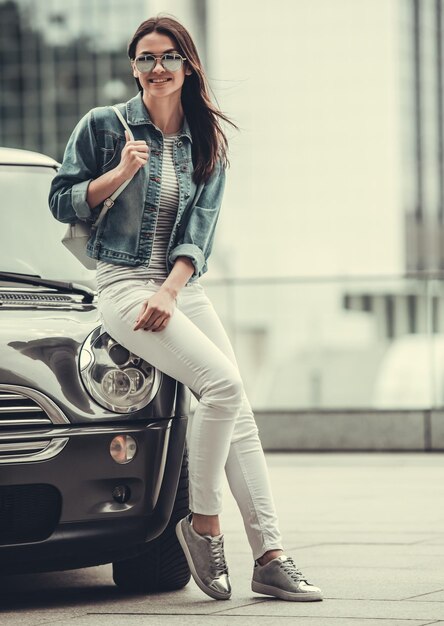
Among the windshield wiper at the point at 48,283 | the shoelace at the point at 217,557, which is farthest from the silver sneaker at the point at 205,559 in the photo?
the windshield wiper at the point at 48,283

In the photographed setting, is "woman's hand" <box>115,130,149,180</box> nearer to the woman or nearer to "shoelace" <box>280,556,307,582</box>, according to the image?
the woman

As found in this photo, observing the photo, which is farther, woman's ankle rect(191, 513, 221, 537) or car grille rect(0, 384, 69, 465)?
woman's ankle rect(191, 513, 221, 537)

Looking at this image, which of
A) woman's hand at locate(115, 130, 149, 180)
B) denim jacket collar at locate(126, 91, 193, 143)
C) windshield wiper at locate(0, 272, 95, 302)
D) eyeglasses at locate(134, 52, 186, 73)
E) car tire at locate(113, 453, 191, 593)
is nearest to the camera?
woman's hand at locate(115, 130, 149, 180)

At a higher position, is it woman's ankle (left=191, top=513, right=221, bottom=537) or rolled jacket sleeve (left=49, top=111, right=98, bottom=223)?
rolled jacket sleeve (left=49, top=111, right=98, bottom=223)

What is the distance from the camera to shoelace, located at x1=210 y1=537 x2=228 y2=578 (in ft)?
17.1

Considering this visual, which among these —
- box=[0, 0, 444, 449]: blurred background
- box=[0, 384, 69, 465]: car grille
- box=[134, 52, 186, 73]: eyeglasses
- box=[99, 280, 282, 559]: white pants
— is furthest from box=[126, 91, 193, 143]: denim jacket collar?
box=[0, 0, 444, 449]: blurred background

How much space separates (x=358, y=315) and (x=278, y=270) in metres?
69.1

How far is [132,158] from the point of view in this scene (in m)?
5.16

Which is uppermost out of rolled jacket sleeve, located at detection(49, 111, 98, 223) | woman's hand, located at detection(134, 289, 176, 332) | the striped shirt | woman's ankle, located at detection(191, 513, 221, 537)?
rolled jacket sleeve, located at detection(49, 111, 98, 223)

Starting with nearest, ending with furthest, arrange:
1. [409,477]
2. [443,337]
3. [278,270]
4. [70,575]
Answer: [70,575] < [409,477] < [443,337] < [278,270]

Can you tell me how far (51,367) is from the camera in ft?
16.8

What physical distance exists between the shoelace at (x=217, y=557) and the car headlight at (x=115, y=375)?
0.54 m

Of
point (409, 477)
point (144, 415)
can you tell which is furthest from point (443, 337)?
point (144, 415)

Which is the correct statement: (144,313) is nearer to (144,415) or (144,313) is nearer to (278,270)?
(144,415)
